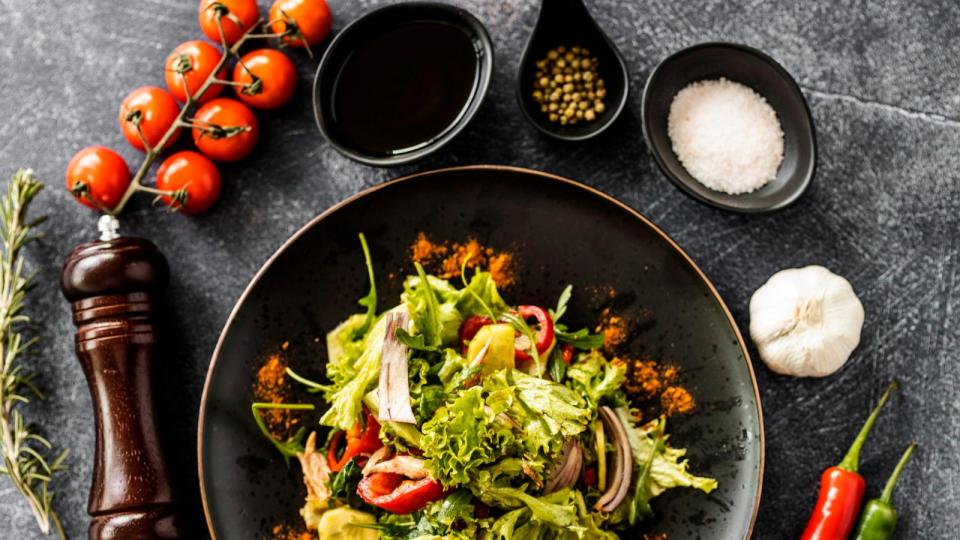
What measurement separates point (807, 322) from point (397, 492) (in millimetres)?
1373

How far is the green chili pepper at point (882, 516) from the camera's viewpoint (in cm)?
259

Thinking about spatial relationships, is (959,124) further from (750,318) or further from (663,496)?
(663,496)

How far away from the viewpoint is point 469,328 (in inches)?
101

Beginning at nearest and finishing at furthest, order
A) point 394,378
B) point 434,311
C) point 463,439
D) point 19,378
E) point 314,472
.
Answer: point 463,439, point 394,378, point 434,311, point 314,472, point 19,378

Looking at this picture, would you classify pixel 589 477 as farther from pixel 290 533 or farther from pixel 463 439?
pixel 290 533

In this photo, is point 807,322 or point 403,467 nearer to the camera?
point 403,467

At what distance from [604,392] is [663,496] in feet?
1.30

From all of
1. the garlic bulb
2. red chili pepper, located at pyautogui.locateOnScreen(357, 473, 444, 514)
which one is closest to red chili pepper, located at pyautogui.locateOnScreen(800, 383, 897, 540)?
the garlic bulb

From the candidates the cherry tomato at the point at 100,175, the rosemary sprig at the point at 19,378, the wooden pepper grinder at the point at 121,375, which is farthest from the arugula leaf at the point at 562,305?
the rosemary sprig at the point at 19,378

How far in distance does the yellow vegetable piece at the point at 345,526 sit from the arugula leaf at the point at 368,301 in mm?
545

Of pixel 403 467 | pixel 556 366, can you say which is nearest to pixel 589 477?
pixel 556 366

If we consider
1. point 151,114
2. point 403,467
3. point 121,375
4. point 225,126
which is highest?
point 151,114

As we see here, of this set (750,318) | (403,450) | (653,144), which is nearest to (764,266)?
(750,318)

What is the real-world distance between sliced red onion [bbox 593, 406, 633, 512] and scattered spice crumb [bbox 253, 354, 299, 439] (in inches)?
39.0
